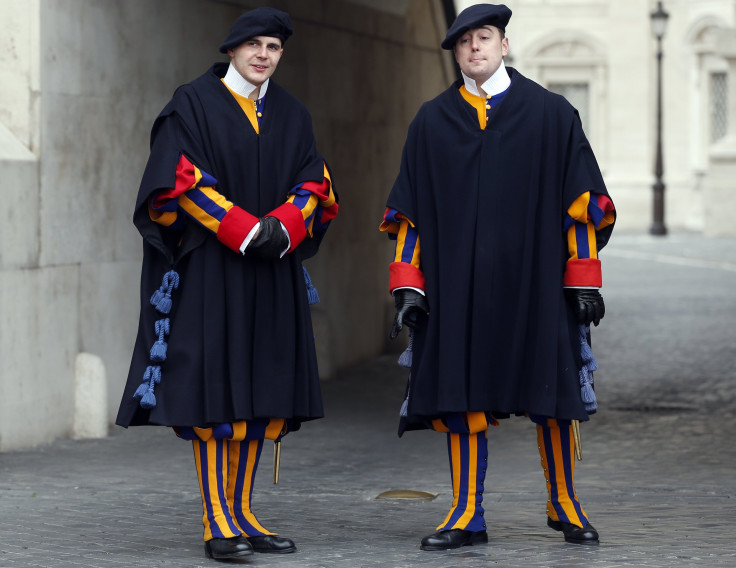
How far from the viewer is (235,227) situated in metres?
5.50

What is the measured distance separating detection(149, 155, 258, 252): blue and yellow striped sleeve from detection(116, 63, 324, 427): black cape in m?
0.05

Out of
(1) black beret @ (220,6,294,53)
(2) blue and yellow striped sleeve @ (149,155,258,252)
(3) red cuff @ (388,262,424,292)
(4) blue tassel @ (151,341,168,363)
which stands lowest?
(4) blue tassel @ (151,341,168,363)

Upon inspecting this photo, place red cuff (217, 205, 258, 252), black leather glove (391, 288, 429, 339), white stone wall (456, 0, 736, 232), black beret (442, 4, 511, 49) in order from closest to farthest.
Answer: red cuff (217, 205, 258, 252), black beret (442, 4, 511, 49), black leather glove (391, 288, 429, 339), white stone wall (456, 0, 736, 232)

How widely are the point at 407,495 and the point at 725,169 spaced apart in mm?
24073

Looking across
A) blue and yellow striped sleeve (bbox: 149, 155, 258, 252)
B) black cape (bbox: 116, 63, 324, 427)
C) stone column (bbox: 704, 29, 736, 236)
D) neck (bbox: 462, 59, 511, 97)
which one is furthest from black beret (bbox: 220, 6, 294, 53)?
stone column (bbox: 704, 29, 736, 236)

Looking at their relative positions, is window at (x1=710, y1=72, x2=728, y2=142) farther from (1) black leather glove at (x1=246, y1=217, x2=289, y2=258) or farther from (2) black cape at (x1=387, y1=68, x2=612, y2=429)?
(1) black leather glove at (x1=246, y1=217, x2=289, y2=258)

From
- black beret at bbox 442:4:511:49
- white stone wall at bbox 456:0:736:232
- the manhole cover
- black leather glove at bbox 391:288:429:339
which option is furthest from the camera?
white stone wall at bbox 456:0:736:232

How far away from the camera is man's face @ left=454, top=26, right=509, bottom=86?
5.66 metres

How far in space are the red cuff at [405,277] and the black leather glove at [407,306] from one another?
0.02 meters

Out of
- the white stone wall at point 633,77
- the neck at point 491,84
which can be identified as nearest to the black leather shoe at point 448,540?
the neck at point 491,84

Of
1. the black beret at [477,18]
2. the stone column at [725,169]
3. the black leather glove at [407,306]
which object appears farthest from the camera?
the stone column at [725,169]

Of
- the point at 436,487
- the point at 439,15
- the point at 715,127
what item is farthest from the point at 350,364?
the point at 715,127

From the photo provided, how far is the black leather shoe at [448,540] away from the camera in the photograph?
18.6 feet

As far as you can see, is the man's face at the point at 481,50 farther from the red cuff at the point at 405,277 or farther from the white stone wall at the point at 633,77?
the white stone wall at the point at 633,77
